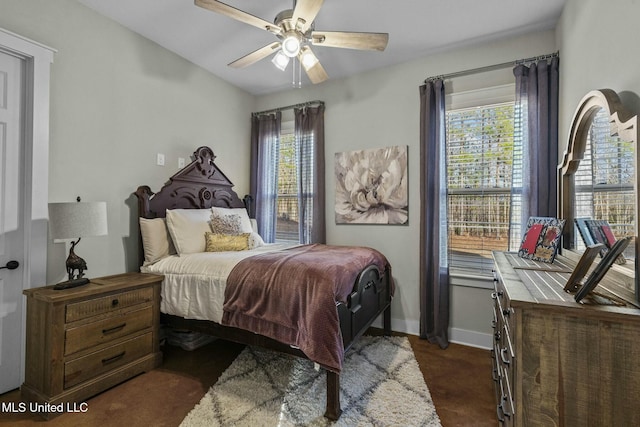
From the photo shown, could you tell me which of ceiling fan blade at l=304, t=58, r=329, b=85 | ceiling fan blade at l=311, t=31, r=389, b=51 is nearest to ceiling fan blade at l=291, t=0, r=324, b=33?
ceiling fan blade at l=311, t=31, r=389, b=51

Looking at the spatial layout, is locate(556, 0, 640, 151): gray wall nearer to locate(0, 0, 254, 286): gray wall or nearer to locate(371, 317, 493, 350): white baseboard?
locate(371, 317, 493, 350): white baseboard

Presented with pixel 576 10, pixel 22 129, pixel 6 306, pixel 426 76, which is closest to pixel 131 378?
pixel 6 306

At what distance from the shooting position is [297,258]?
2.16 m

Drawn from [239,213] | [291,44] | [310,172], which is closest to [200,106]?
[239,213]

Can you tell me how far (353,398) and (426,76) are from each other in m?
2.86

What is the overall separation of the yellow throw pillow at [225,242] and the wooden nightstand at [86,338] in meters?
0.59

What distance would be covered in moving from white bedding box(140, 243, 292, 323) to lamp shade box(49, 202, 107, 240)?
1.96 ft

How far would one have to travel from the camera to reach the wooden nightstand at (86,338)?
5.86ft

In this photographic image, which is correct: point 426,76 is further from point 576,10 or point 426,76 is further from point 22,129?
point 22,129

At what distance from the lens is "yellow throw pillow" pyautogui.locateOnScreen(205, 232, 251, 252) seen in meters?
2.75

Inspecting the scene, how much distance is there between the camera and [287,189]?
12.4ft

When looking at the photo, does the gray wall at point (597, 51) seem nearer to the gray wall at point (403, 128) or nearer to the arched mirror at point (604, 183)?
the arched mirror at point (604, 183)

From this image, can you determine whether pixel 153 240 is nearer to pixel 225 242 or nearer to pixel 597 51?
pixel 225 242

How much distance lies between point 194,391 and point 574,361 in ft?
6.86
